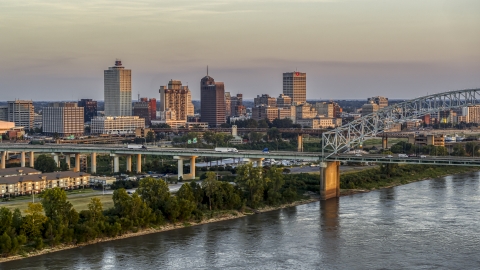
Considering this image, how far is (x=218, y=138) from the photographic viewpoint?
6938 centimetres

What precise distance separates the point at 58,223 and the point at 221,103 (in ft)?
283

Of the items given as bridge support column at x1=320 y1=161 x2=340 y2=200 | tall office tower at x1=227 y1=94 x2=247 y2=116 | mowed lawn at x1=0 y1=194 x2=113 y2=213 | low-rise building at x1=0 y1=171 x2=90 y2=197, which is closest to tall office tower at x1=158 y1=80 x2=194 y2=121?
tall office tower at x1=227 y1=94 x2=247 y2=116

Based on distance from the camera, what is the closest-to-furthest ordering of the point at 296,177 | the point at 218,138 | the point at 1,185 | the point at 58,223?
the point at 58,223 → the point at 1,185 → the point at 296,177 → the point at 218,138

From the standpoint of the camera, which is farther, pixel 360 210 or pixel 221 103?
pixel 221 103

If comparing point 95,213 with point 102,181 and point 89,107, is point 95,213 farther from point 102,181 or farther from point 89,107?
point 89,107

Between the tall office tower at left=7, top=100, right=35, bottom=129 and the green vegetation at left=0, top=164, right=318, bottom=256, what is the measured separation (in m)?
69.5

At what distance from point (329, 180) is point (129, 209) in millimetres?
12599

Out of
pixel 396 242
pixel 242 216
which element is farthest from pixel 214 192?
pixel 396 242

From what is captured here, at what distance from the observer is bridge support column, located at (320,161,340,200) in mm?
36094

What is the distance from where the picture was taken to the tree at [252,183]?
1264 inches

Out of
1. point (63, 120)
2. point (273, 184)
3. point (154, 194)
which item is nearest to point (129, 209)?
point (154, 194)

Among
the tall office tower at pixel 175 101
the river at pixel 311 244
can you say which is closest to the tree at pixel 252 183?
the river at pixel 311 244

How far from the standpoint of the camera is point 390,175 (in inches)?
1716

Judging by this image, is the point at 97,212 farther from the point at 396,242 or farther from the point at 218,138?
the point at 218,138
